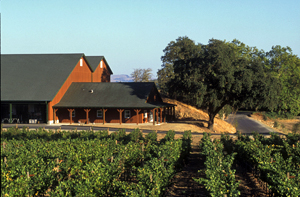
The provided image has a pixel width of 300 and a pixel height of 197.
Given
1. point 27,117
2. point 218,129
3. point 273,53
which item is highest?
point 273,53

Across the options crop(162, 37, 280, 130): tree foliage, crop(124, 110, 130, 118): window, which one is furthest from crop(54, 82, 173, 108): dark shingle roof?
crop(162, 37, 280, 130): tree foliage

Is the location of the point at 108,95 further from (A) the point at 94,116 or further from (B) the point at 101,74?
(B) the point at 101,74

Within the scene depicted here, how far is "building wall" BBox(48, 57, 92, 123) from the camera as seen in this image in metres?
39.9

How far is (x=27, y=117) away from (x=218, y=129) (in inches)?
1068

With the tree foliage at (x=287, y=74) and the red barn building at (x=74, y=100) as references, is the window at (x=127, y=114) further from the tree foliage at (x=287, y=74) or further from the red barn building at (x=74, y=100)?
the tree foliage at (x=287, y=74)

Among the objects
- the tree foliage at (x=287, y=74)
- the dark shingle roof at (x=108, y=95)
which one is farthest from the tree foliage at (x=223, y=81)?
the tree foliage at (x=287, y=74)

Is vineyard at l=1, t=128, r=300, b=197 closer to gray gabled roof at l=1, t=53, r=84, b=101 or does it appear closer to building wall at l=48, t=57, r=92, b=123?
gray gabled roof at l=1, t=53, r=84, b=101

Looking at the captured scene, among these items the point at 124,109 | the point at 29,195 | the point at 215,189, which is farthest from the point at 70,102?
the point at 215,189

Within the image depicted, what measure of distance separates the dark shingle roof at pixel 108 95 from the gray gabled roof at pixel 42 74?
8.78 feet

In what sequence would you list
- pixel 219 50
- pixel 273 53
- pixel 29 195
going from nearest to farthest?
pixel 29 195
pixel 219 50
pixel 273 53

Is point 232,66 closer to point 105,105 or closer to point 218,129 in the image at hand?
point 218,129

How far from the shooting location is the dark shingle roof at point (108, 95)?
4025cm

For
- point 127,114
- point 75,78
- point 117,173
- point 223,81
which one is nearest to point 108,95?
point 127,114

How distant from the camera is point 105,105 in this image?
40094 millimetres
